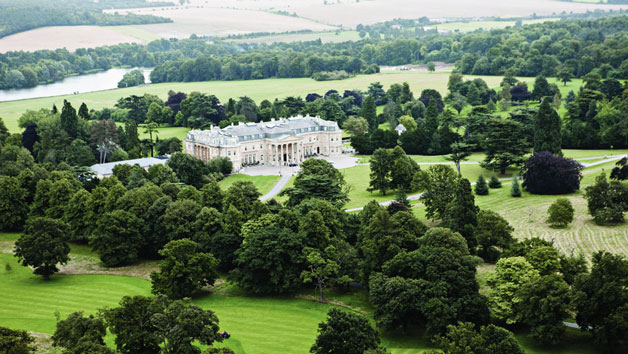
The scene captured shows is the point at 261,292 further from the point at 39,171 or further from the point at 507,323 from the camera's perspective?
the point at 39,171

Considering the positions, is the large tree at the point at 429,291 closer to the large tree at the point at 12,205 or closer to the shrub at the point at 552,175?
the shrub at the point at 552,175

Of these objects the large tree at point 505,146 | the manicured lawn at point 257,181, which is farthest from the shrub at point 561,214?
the manicured lawn at point 257,181

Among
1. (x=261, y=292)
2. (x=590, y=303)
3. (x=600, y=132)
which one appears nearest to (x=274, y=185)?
(x=261, y=292)

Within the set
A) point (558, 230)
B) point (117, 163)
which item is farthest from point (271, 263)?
point (117, 163)

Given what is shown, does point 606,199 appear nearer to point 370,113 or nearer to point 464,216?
point 464,216

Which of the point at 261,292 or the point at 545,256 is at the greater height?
the point at 545,256
